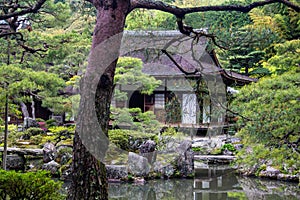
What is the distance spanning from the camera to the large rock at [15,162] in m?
8.23

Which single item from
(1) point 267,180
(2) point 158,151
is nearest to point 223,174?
(1) point 267,180

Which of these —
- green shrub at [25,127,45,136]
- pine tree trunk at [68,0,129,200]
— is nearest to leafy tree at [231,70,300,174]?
pine tree trunk at [68,0,129,200]

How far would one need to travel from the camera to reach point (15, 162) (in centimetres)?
834

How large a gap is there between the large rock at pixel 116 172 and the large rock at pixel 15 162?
225 centimetres

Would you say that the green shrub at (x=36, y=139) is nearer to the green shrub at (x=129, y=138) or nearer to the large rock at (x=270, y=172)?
the green shrub at (x=129, y=138)

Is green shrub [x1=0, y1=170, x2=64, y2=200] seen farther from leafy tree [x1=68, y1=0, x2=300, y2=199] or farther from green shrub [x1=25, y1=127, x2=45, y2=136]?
green shrub [x1=25, y1=127, x2=45, y2=136]

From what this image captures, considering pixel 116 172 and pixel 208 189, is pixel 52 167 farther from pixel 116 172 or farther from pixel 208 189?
pixel 208 189

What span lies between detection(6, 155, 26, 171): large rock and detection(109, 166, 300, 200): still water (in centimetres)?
255

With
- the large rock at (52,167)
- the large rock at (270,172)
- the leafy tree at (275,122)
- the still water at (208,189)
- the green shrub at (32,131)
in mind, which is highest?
the leafy tree at (275,122)

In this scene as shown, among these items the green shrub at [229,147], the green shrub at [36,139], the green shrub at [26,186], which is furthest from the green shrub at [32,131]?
the green shrub at [26,186]

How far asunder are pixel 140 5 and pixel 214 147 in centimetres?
771

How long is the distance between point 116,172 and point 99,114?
4650 mm

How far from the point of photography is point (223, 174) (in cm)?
845

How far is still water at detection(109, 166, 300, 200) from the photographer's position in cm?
635
